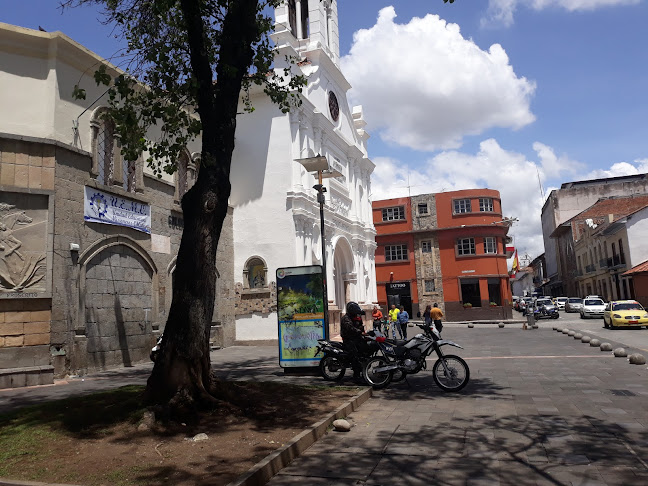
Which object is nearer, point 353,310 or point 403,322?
point 353,310

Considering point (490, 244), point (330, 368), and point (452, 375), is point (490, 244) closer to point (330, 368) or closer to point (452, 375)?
point (330, 368)

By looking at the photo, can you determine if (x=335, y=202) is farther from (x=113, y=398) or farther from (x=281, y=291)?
(x=113, y=398)

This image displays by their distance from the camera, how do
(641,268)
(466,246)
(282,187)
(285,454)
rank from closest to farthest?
(285,454) → (282,187) → (641,268) → (466,246)

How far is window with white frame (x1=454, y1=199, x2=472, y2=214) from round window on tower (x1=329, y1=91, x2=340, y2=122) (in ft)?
62.2

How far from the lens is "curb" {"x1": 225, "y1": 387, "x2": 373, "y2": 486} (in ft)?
14.8

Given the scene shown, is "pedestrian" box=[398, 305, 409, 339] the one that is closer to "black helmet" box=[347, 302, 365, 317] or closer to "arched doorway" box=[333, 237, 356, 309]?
"arched doorway" box=[333, 237, 356, 309]

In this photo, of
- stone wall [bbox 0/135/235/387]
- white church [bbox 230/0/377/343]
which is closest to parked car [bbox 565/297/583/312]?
white church [bbox 230/0/377/343]

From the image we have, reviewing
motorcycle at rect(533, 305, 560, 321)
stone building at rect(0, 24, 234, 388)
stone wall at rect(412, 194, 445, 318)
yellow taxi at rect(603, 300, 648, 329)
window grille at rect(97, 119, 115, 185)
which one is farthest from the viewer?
stone wall at rect(412, 194, 445, 318)

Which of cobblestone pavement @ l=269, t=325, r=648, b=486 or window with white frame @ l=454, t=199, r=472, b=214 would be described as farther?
window with white frame @ l=454, t=199, r=472, b=214

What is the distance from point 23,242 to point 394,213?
3789 cm

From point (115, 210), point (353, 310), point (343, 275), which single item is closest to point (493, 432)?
point (353, 310)

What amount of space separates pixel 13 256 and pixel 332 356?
7.83 meters

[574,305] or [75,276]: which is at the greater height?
[75,276]

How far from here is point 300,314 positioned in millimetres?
11906
